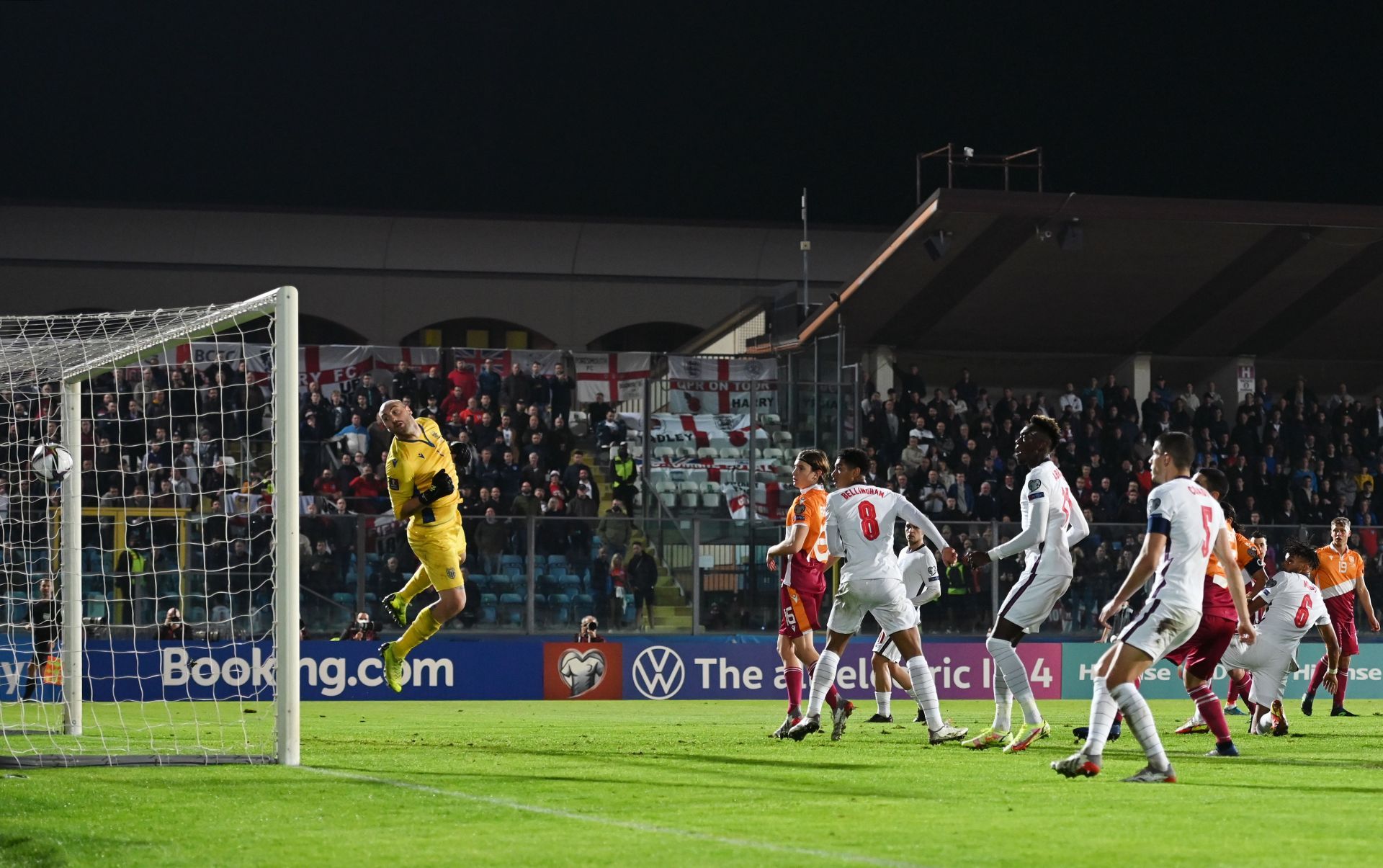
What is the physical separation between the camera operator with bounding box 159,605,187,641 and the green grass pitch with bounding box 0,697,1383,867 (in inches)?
380

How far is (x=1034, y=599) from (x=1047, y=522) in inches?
20.1

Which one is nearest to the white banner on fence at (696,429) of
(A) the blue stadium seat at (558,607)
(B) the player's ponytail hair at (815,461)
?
(A) the blue stadium seat at (558,607)

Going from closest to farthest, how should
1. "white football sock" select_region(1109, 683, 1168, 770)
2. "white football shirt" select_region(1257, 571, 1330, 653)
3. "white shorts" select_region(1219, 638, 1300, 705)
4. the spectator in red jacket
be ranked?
"white football sock" select_region(1109, 683, 1168, 770)
"white shorts" select_region(1219, 638, 1300, 705)
"white football shirt" select_region(1257, 571, 1330, 653)
the spectator in red jacket

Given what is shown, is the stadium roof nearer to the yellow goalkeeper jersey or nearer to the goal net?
the goal net

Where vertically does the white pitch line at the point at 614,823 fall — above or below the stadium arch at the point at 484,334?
below

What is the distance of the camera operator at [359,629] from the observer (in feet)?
73.3

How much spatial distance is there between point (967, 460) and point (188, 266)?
1991cm

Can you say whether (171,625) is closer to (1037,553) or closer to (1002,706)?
(1002,706)

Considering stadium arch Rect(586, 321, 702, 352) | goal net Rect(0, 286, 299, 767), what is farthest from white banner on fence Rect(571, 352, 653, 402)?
stadium arch Rect(586, 321, 702, 352)

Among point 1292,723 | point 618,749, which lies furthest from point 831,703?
point 1292,723

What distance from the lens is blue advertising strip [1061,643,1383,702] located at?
2462cm

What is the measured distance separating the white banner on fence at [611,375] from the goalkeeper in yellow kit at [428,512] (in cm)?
1767

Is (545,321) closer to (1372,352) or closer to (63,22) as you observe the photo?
(63,22)

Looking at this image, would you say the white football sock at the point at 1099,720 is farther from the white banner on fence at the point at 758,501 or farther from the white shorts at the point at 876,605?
the white banner on fence at the point at 758,501
